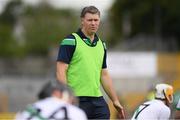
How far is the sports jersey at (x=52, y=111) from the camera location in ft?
21.2

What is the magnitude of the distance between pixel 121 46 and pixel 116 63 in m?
28.1

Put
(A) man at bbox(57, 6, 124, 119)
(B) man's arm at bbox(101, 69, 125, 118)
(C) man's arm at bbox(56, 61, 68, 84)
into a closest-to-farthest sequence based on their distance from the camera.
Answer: (C) man's arm at bbox(56, 61, 68, 84) < (A) man at bbox(57, 6, 124, 119) < (B) man's arm at bbox(101, 69, 125, 118)

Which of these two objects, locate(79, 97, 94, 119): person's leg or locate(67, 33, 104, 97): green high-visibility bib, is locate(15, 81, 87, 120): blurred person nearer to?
locate(67, 33, 104, 97): green high-visibility bib

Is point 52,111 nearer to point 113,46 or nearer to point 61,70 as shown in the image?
point 61,70

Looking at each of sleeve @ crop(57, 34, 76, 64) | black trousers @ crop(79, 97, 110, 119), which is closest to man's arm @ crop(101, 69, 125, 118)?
black trousers @ crop(79, 97, 110, 119)

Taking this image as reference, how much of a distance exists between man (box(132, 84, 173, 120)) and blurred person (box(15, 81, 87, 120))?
2.79 metres

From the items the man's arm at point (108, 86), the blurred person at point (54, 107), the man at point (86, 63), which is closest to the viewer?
the blurred person at point (54, 107)

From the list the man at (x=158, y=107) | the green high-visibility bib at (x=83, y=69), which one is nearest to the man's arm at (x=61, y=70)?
Result: the green high-visibility bib at (x=83, y=69)

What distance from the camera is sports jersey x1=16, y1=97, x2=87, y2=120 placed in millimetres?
6469

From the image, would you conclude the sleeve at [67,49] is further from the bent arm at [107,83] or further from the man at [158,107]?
the man at [158,107]

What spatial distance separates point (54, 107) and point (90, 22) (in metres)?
2.85

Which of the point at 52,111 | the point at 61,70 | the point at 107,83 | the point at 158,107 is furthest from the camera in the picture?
the point at 107,83

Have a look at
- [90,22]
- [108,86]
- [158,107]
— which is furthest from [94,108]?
[90,22]

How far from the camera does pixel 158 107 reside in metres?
9.27
